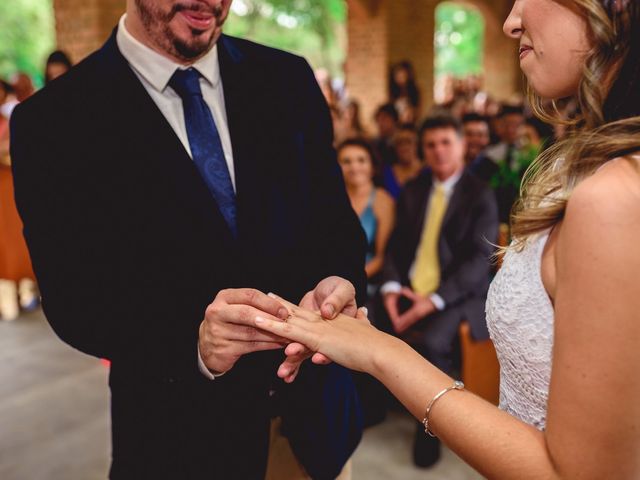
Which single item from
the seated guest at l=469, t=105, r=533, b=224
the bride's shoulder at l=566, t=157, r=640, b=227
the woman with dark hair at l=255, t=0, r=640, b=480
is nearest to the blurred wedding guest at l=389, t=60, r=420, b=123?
the seated guest at l=469, t=105, r=533, b=224

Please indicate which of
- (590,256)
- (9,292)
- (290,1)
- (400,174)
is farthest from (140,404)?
(290,1)

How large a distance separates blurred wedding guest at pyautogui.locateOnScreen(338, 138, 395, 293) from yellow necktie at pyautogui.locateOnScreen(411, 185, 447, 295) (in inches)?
13.7

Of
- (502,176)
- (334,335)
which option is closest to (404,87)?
(502,176)

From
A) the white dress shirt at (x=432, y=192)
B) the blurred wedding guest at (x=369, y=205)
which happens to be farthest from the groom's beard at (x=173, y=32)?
the blurred wedding guest at (x=369, y=205)

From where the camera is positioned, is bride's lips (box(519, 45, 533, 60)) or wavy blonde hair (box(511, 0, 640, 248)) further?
bride's lips (box(519, 45, 533, 60))

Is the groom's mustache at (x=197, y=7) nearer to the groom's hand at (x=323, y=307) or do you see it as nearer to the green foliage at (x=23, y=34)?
the groom's hand at (x=323, y=307)

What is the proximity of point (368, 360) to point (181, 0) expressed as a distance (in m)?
0.91

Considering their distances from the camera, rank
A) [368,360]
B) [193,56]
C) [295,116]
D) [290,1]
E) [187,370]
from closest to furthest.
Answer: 1. [368,360]
2. [187,370]
3. [193,56]
4. [295,116]
5. [290,1]

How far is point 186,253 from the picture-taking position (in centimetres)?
135

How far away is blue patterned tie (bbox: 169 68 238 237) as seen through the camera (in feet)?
4.65

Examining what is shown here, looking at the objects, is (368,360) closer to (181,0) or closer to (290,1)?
(181,0)

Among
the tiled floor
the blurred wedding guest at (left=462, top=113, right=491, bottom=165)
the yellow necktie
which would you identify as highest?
the blurred wedding guest at (left=462, top=113, right=491, bottom=165)

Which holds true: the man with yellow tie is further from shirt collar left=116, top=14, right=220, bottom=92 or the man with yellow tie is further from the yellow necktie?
shirt collar left=116, top=14, right=220, bottom=92

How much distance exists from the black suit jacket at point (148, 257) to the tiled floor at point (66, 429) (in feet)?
5.81
